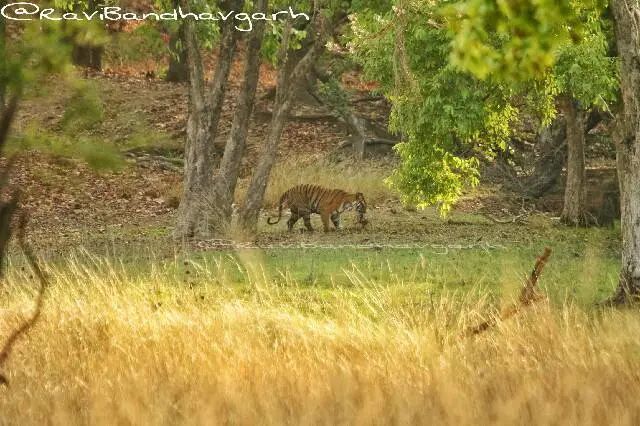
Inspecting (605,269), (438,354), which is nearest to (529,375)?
(438,354)

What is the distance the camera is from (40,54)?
6.29 meters

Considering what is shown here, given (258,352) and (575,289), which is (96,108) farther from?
(575,289)

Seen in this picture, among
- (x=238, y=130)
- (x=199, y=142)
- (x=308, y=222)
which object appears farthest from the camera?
(x=308, y=222)

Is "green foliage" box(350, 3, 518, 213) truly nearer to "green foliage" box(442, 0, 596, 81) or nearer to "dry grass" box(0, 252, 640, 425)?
"dry grass" box(0, 252, 640, 425)

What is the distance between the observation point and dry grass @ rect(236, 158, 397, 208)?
27.4 metres

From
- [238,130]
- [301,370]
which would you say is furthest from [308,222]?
[301,370]

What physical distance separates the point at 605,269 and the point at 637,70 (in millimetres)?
5141

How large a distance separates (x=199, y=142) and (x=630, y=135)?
9593 millimetres

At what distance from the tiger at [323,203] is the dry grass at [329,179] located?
13.1ft

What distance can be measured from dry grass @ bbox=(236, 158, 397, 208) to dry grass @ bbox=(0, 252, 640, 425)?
16549 mm

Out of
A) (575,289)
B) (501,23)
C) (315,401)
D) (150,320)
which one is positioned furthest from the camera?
(575,289)

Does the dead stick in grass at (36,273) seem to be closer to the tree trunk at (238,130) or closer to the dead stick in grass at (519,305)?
the dead stick in grass at (519,305)

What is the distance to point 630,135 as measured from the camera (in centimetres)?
1279

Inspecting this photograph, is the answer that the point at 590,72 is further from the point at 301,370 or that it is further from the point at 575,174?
the point at 301,370
